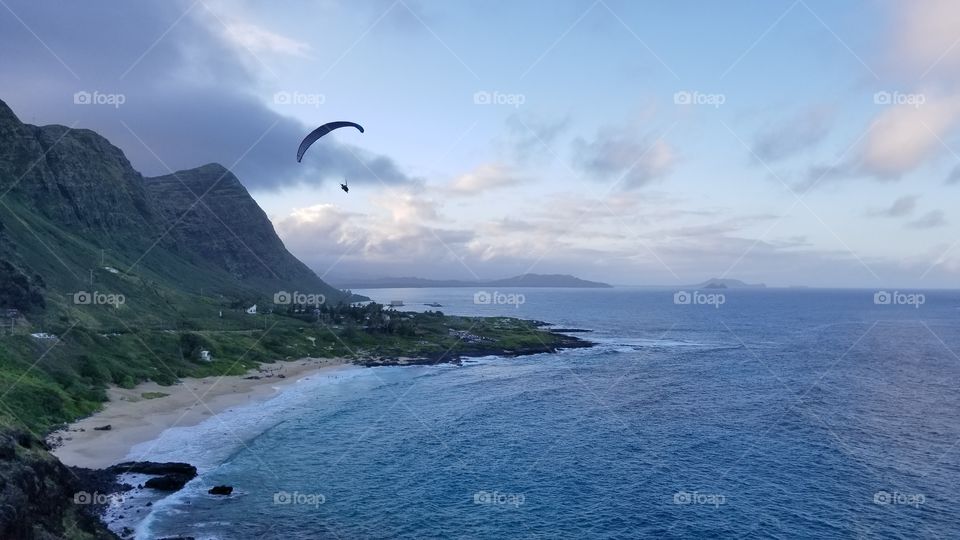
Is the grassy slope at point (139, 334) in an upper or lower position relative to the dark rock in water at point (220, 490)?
upper

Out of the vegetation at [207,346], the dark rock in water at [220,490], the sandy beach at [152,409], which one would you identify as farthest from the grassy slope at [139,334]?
the dark rock in water at [220,490]

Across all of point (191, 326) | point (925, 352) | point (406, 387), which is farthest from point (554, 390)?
point (925, 352)

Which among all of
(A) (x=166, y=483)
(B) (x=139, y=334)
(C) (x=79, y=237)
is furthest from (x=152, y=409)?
(C) (x=79, y=237)

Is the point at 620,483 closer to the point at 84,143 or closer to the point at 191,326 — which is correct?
the point at 191,326

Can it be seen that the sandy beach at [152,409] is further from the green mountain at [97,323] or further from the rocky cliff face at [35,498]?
the rocky cliff face at [35,498]

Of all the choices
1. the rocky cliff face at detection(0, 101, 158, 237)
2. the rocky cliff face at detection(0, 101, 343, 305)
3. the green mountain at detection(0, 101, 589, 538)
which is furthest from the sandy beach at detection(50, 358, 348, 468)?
the rocky cliff face at detection(0, 101, 158, 237)

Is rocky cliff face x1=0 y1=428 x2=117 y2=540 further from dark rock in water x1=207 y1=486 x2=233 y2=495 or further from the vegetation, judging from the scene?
the vegetation
